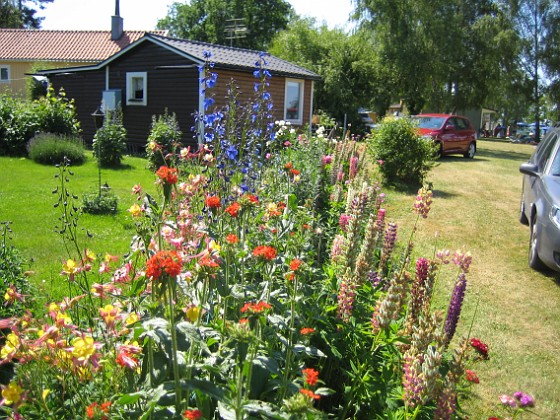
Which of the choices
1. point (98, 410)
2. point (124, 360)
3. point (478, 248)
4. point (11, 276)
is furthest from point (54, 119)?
point (98, 410)

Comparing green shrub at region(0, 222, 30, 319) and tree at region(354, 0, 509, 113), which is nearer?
green shrub at region(0, 222, 30, 319)

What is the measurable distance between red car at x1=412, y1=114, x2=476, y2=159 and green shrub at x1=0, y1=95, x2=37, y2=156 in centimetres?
1329

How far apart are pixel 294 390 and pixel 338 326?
82 centimetres

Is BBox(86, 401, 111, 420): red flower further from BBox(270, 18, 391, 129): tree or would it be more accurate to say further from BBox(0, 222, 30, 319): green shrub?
BBox(270, 18, 391, 129): tree

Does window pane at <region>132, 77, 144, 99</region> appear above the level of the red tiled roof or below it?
below

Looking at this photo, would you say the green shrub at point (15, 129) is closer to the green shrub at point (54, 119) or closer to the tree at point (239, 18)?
the green shrub at point (54, 119)

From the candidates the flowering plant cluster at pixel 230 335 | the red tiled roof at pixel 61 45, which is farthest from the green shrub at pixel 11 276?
the red tiled roof at pixel 61 45

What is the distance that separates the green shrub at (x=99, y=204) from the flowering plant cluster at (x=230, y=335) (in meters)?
5.15

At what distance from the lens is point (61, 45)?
36.7 meters

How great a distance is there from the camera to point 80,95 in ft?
71.5

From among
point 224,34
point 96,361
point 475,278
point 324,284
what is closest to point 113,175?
point 475,278

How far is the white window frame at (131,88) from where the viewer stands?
19.6 metres

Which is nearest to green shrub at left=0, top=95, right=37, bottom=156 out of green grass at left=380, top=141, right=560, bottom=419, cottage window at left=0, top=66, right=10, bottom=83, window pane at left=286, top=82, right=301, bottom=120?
window pane at left=286, top=82, right=301, bottom=120

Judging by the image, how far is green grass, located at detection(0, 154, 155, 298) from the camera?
568 centimetres
